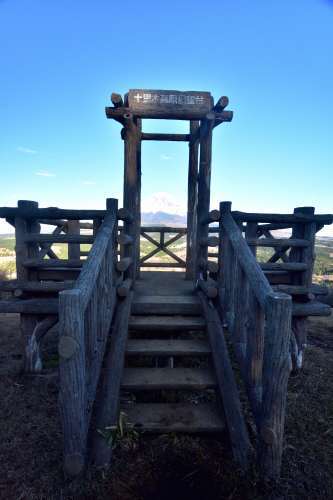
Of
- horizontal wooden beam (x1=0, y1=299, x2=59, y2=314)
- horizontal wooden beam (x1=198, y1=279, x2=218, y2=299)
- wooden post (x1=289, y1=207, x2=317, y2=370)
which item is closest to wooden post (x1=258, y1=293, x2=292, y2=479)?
horizontal wooden beam (x1=198, y1=279, x2=218, y2=299)

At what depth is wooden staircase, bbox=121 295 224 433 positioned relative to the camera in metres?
2.98

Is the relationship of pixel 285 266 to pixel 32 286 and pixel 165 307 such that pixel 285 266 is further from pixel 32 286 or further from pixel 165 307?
pixel 32 286

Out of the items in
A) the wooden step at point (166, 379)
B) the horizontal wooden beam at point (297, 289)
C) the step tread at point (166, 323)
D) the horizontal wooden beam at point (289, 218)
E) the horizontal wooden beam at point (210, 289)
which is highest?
the horizontal wooden beam at point (289, 218)

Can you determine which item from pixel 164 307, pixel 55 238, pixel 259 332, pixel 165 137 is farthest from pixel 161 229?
pixel 259 332

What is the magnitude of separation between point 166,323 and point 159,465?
5.59ft

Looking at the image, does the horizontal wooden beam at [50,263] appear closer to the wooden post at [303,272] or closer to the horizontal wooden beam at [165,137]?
the wooden post at [303,272]

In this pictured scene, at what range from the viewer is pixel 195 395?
13.4 feet

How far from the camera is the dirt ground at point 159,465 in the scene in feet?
7.70

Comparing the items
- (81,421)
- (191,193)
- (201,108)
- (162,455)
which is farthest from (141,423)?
(191,193)

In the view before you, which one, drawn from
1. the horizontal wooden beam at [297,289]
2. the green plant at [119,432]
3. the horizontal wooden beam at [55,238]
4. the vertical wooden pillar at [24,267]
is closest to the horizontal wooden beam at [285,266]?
the horizontal wooden beam at [297,289]

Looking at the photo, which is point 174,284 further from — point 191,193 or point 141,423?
point 141,423

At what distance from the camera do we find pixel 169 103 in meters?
5.31

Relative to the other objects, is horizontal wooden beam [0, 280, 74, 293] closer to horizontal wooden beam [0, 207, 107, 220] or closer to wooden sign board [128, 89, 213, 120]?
horizontal wooden beam [0, 207, 107, 220]

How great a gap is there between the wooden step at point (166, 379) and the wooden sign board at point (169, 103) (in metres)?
4.20
